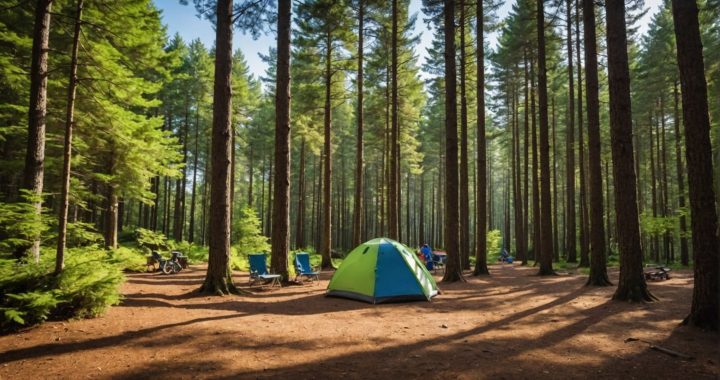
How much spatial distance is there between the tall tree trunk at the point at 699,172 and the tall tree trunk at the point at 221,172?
31.0 ft

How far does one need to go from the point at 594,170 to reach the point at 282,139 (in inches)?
390

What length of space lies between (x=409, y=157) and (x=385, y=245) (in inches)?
711

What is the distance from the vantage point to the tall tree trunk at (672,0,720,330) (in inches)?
229

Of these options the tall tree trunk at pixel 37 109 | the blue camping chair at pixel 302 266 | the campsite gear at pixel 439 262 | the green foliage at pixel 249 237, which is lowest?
the campsite gear at pixel 439 262

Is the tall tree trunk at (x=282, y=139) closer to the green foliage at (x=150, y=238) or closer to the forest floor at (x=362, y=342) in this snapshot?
the forest floor at (x=362, y=342)

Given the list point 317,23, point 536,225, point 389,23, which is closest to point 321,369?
point 317,23

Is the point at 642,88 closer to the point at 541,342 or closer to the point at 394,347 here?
the point at 541,342

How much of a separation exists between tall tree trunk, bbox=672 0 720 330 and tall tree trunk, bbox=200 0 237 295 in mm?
9442

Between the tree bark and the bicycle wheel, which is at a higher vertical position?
the tree bark

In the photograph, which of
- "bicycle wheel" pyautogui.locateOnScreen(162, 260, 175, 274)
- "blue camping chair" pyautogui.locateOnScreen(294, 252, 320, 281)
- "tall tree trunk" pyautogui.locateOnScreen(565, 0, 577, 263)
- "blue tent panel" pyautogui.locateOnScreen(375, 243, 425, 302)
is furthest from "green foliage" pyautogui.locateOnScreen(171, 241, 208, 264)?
"tall tree trunk" pyautogui.locateOnScreen(565, 0, 577, 263)

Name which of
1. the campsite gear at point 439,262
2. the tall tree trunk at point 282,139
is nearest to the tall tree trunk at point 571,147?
the campsite gear at point 439,262

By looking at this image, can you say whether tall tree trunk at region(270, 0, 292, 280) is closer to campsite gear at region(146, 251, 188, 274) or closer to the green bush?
the green bush

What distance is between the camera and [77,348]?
187 inches

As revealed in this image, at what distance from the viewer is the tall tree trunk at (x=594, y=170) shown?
11.2 meters
